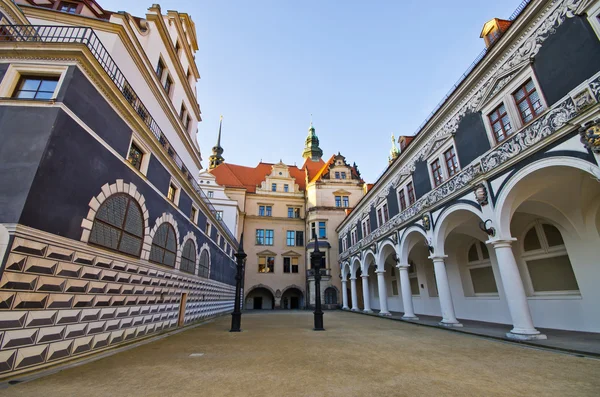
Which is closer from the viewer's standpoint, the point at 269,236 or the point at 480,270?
the point at 480,270

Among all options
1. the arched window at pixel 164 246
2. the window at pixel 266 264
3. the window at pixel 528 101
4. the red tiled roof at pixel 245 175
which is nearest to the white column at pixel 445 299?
the window at pixel 528 101

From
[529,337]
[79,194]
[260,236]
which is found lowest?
[529,337]

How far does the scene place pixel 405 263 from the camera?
1532 centimetres

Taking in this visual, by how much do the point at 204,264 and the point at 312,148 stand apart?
126 feet

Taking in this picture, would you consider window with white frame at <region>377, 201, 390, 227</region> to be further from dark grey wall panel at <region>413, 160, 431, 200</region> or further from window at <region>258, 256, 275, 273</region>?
window at <region>258, 256, 275, 273</region>

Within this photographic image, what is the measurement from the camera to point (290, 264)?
33156mm

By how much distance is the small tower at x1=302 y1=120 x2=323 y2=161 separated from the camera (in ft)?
171

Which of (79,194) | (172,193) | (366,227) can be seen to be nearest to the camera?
(79,194)

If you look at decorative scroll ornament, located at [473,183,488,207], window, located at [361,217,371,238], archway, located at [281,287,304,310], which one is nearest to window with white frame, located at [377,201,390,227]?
window, located at [361,217,371,238]

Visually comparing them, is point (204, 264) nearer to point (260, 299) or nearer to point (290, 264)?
point (290, 264)

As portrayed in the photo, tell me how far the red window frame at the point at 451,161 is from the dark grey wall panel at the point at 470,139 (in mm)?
354

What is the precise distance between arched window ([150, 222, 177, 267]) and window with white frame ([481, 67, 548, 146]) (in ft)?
42.8

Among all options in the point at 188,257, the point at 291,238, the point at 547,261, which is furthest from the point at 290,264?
the point at 547,261

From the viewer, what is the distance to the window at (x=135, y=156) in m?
8.91
